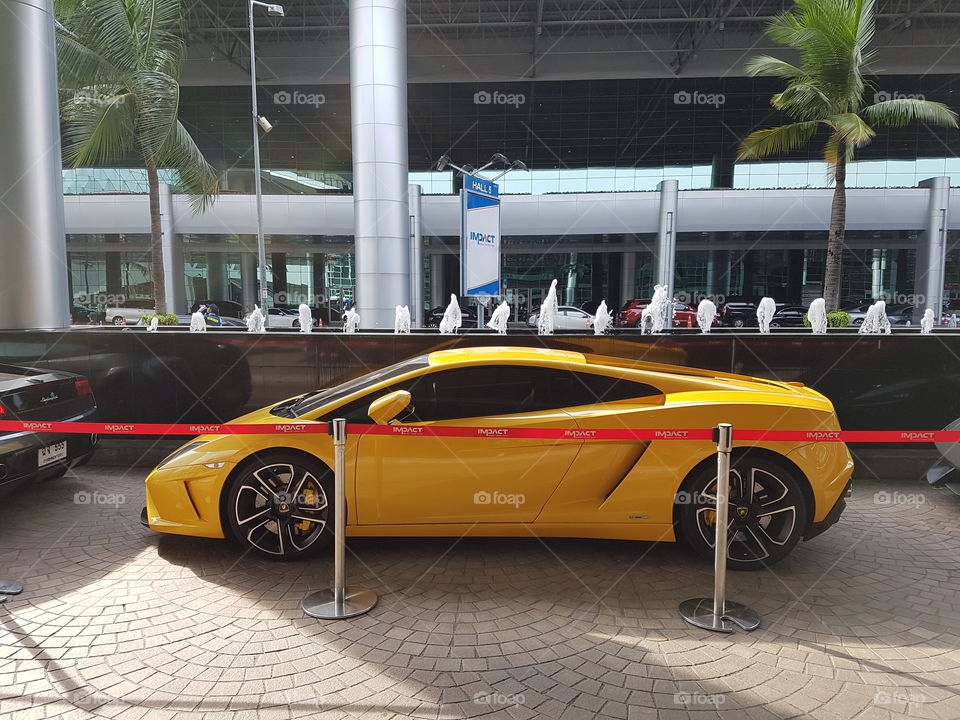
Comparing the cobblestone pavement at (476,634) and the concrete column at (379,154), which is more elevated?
the concrete column at (379,154)

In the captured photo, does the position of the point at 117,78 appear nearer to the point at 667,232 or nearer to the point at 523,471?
the point at 523,471

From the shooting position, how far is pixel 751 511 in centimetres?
398

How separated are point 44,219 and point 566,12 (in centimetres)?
2622

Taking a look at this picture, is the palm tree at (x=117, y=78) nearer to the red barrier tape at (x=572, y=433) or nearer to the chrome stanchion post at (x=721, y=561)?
the red barrier tape at (x=572, y=433)

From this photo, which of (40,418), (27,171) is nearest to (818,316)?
(40,418)

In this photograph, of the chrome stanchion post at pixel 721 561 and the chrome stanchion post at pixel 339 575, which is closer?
the chrome stanchion post at pixel 721 561

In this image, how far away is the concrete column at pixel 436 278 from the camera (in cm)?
3372

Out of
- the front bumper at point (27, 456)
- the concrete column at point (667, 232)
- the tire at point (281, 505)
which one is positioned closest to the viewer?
the tire at point (281, 505)

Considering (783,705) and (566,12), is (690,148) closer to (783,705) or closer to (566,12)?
(566,12)

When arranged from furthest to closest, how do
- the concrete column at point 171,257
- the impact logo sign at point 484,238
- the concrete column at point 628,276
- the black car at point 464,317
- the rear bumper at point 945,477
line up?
the concrete column at point 628,276, the concrete column at point 171,257, the black car at point 464,317, the impact logo sign at point 484,238, the rear bumper at point 945,477

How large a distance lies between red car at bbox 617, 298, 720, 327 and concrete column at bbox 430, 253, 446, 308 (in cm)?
1088

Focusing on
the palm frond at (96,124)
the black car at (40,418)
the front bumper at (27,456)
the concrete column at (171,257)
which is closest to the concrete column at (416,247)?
the concrete column at (171,257)

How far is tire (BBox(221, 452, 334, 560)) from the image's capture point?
4.11 meters

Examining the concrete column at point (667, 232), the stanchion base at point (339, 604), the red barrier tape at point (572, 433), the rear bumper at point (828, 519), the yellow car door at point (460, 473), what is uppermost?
the concrete column at point (667, 232)
